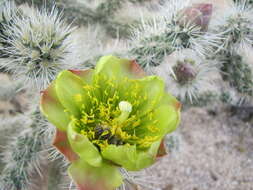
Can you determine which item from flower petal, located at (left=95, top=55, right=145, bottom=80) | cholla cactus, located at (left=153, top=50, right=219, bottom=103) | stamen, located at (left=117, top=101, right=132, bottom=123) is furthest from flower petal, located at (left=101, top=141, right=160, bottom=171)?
cholla cactus, located at (left=153, top=50, right=219, bottom=103)

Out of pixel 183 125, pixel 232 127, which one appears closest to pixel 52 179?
pixel 183 125

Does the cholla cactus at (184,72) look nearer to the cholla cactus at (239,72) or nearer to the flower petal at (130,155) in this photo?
the cholla cactus at (239,72)

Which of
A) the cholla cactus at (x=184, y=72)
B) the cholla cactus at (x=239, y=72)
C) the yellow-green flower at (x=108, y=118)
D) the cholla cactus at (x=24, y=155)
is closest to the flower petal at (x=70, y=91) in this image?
the yellow-green flower at (x=108, y=118)

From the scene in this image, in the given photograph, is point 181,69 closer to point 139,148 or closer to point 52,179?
point 139,148

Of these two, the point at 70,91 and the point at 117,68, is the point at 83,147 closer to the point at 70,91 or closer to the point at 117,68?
the point at 70,91

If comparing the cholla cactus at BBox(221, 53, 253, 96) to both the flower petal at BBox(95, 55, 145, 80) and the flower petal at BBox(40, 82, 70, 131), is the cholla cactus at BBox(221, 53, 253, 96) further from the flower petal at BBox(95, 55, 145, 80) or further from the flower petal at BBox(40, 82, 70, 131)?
the flower petal at BBox(40, 82, 70, 131)

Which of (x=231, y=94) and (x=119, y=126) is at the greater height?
(x=119, y=126)
